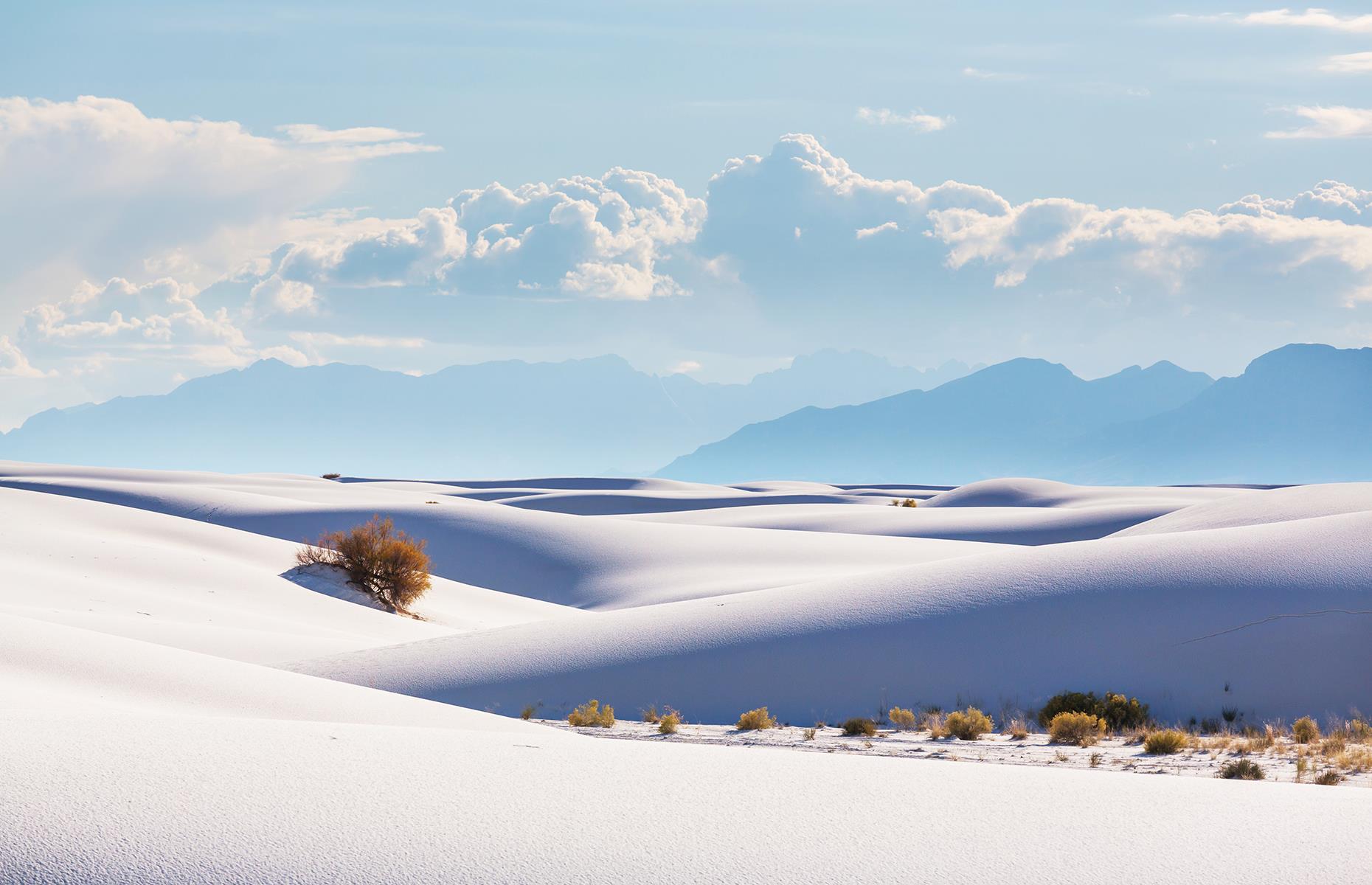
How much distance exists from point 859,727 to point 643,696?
3.07m

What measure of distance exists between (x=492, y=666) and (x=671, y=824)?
34.8 feet

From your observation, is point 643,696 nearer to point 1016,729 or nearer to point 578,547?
point 1016,729

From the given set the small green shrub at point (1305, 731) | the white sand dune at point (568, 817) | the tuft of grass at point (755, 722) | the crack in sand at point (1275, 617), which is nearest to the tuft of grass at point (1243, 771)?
the white sand dune at point (568, 817)

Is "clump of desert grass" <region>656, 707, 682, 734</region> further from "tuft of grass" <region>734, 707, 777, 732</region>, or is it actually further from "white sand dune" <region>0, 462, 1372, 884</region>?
"white sand dune" <region>0, 462, 1372, 884</region>

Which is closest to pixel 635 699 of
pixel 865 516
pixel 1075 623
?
pixel 1075 623

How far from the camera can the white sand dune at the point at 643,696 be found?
5719mm

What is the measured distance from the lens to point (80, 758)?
6.39 meters

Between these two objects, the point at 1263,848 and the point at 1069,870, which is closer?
the point at 1069,870

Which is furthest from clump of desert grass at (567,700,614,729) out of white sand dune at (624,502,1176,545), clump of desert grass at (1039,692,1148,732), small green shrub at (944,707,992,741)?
white sand dune at (624,502,1176,545)

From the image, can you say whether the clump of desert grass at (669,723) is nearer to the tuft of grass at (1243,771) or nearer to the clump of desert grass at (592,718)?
the clump of desert grass at (592,718)

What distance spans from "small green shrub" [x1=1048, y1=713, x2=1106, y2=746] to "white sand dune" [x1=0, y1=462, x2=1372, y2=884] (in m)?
1.90

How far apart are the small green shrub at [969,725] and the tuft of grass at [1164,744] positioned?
1.54 m

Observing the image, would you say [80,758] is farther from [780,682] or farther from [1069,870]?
[780,682]

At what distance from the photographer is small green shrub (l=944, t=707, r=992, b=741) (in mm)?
12164
